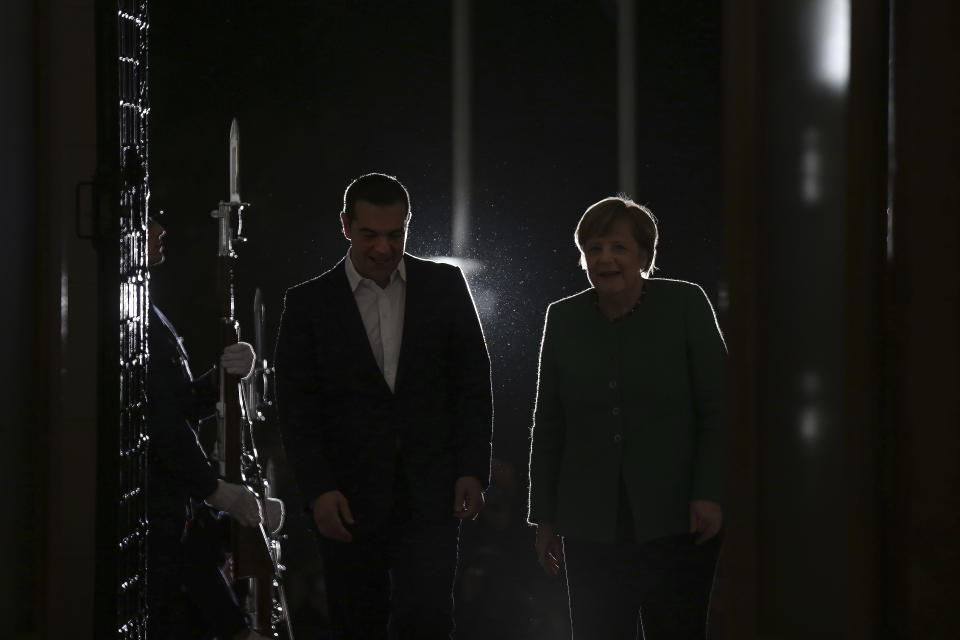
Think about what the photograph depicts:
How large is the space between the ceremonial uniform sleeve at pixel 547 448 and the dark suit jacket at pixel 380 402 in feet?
0.46

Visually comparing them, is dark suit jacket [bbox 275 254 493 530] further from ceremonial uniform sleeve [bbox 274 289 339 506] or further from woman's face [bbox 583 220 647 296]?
woman's face [bbox 583 220 647 296]

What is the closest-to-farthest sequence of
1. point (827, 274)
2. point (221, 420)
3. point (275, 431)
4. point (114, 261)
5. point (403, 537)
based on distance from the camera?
point (114, 261)
point (827, 274)
point (403, 537)
point (221, 420)
point (275, 431)

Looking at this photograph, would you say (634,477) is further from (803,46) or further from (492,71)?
(492,71)

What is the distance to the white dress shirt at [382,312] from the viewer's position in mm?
2381

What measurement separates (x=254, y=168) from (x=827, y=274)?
2.31m

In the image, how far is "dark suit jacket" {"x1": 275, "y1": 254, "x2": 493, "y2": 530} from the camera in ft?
7.57

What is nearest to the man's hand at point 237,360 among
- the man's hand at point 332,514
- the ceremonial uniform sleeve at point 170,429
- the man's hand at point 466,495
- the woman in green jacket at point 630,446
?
the ceremonial uniform sleeve at point 170,429

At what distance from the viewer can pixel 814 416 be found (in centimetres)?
217

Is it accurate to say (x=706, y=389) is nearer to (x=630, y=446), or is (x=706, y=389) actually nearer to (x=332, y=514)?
(x=630, y=446)

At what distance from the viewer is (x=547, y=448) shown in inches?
86.9

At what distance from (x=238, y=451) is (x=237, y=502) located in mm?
151

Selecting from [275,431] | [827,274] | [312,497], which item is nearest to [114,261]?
[312,497]

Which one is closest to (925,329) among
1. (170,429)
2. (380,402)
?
(380,402)

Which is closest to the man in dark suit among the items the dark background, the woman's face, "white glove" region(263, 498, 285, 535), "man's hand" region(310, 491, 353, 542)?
"man's hand" region(310, 491, 353, 542)
